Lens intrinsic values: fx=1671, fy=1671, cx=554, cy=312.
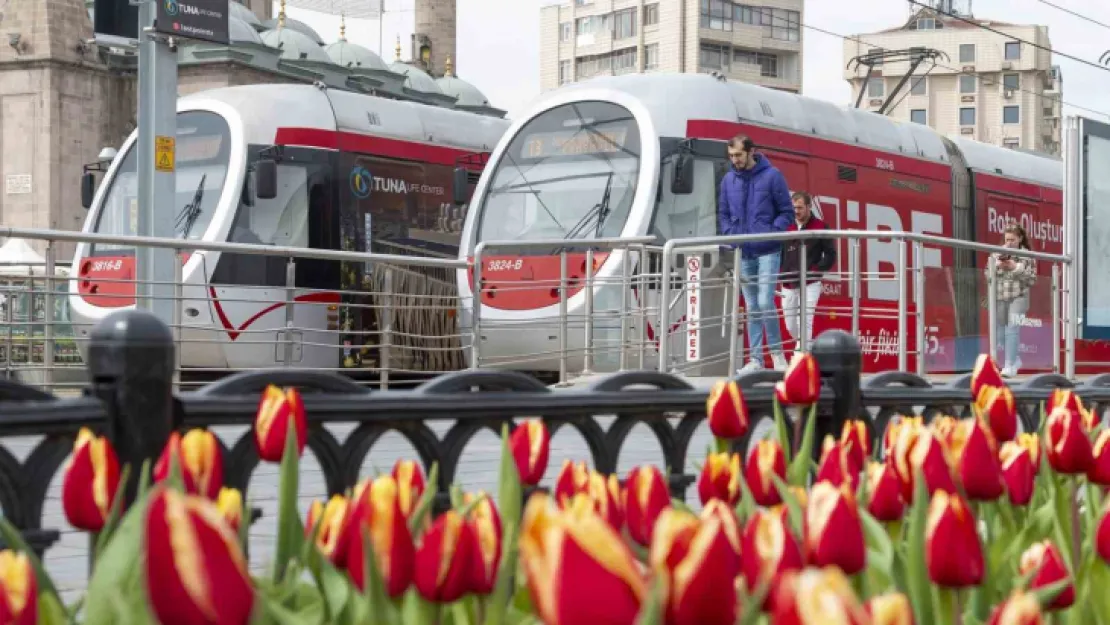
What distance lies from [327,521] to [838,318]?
448 inches

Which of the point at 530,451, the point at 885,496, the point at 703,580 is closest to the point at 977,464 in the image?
the point at 885,496

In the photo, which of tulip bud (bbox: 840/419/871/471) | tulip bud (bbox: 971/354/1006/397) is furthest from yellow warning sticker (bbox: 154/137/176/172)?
tulip bud (bbox: 840/419/871/471)

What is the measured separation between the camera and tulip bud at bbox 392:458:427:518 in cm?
148

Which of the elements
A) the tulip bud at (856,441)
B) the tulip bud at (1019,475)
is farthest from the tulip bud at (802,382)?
the tulip bud at (1019,475)

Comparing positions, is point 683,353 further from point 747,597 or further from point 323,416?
point 747,597

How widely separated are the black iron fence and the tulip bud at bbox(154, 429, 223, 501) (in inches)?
11.1

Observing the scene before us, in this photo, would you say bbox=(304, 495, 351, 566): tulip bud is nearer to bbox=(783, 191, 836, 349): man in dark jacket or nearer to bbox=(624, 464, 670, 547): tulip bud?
bbox=(624, 464, 670, 547): tulip bud

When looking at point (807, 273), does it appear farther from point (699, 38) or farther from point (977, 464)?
point (699, 38)

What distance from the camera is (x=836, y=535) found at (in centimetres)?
144

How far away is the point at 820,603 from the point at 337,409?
5.00 ft

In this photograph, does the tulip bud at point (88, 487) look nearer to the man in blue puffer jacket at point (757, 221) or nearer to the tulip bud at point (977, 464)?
the tulip bud at point (977, 464)

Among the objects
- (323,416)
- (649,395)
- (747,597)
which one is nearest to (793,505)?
(747,597)

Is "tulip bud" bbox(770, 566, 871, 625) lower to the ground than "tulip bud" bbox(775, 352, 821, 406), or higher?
lower

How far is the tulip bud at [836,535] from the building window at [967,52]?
11570 cm
